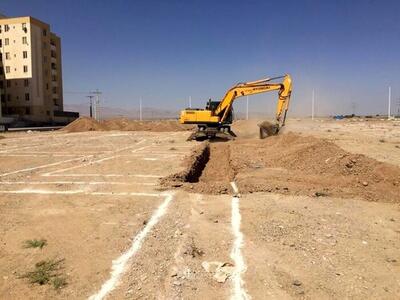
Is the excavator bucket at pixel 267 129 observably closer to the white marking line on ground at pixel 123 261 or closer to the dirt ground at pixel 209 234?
the dirt ground at pixel 209 234

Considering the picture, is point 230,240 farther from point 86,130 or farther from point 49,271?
point 86,130

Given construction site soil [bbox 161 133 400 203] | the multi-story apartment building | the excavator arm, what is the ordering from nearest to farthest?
construction site soil [bbox 161 133 400 203] < the excavator arm < the multi-story apartment building

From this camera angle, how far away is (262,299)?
4.59 metres

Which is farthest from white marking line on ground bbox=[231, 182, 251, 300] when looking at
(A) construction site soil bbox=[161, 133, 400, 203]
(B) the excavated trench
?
(A) construction site soil bbox=[161, 133, 400, 203]

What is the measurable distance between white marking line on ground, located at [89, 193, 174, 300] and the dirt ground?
0.06 ft

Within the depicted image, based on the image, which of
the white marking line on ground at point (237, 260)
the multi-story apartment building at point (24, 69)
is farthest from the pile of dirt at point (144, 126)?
the white marking line on ground at point (237, 260)

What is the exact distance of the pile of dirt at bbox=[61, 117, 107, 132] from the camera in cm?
5178

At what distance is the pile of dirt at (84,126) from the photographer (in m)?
51.8

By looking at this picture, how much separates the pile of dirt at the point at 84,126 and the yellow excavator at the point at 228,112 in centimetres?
2672

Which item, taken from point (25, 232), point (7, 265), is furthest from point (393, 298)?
point (25, 232)

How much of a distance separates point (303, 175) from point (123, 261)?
8689 mm

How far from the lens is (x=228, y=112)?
28406 millimetres

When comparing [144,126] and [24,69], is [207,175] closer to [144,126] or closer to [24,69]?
[144,126]

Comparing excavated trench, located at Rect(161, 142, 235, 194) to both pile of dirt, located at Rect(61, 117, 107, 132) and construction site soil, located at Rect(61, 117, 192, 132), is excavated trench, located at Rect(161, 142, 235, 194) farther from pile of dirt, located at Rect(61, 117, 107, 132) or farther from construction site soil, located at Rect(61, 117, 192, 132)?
pile of dirt, located at Rect(61, 117, 107, 132)
